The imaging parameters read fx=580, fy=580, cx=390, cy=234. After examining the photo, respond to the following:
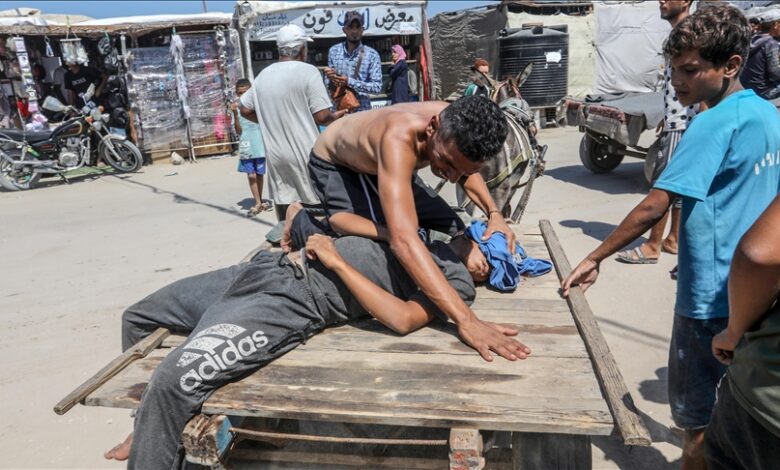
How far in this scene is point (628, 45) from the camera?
47.1 ft

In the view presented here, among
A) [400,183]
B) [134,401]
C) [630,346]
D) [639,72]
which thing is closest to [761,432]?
[400,183]

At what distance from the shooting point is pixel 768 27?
19.1ft

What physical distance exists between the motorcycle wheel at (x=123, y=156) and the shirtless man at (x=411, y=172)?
342 inches

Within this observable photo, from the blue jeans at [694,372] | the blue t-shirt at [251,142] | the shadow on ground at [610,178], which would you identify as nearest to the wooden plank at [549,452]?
the blue jeans at [694,372]

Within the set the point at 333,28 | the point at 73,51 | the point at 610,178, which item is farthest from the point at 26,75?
the point at 610,178

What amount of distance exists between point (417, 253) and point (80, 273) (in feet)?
15.3

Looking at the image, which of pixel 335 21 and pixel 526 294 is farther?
pixel 335 21

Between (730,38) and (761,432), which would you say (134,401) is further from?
(730,38)

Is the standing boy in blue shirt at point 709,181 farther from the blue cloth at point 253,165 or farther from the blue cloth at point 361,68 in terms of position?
the blue cloth at point 253,165

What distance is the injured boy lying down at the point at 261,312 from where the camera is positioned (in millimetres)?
1928

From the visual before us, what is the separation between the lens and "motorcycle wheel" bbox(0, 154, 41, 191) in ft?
31.5

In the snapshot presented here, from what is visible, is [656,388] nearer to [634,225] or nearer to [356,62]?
[634,225]

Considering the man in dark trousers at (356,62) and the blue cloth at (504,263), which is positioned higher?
the man in dark trousers at (356,62)

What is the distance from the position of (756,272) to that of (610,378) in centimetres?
65
